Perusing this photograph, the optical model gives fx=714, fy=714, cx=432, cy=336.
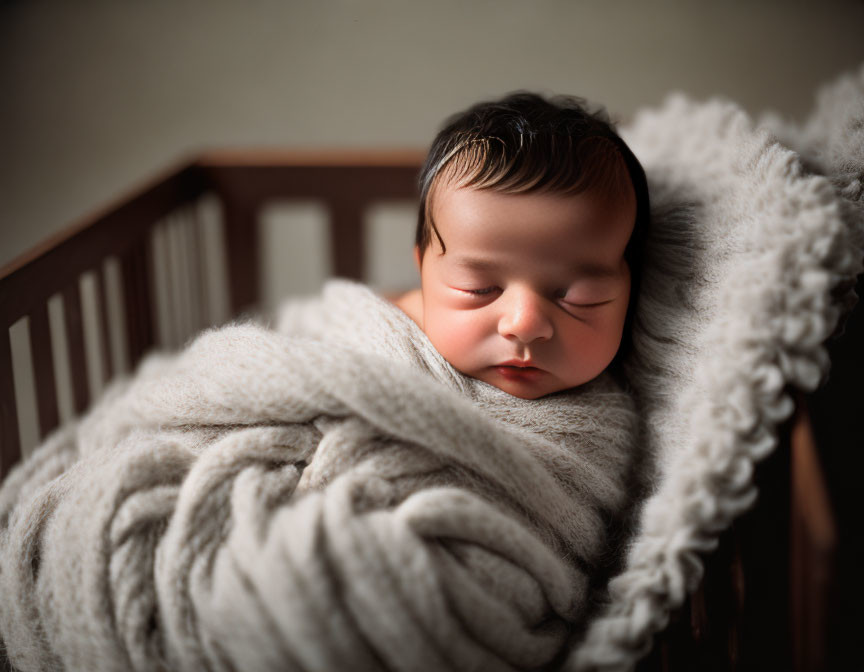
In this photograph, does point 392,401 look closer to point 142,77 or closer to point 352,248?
point 352,248

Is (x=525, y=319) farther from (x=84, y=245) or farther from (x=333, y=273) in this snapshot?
(x=333, y=273)

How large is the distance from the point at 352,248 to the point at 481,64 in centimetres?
45

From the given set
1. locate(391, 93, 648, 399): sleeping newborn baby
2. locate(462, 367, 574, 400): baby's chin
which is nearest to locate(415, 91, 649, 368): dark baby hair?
locate(391, 93, 648, 399): sleeping newborn baby

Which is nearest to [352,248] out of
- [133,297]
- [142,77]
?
[133,297]

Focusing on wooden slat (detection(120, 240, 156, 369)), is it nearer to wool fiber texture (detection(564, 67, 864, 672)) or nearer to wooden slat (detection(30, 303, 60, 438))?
wooden slat (detection(30, 303, 60, 438))

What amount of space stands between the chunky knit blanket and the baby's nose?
0.06 meters

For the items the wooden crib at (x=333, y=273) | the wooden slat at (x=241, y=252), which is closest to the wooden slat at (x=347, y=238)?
the wooden crib at (x=333, y=273)

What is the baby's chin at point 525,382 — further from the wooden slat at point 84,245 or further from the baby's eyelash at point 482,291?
the wooden slat at point 84,245

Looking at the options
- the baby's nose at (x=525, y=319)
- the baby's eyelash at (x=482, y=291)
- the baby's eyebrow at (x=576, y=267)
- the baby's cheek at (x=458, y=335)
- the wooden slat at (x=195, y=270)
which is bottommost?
the wooden slat at (x=195, y=270)

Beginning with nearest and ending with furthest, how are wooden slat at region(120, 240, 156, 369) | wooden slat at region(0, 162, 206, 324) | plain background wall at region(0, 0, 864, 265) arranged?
1. wooden slat at region(0, 162, 206, 324)
2. wooden slat at region(120, 240, 156, 369)
3. plain background wall at region(0, 0, 864, 265)

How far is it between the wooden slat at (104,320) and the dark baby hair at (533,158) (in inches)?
17.9

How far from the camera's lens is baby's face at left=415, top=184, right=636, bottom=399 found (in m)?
0.58

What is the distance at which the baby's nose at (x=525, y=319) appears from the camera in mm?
576

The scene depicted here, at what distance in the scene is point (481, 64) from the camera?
4.46ft
